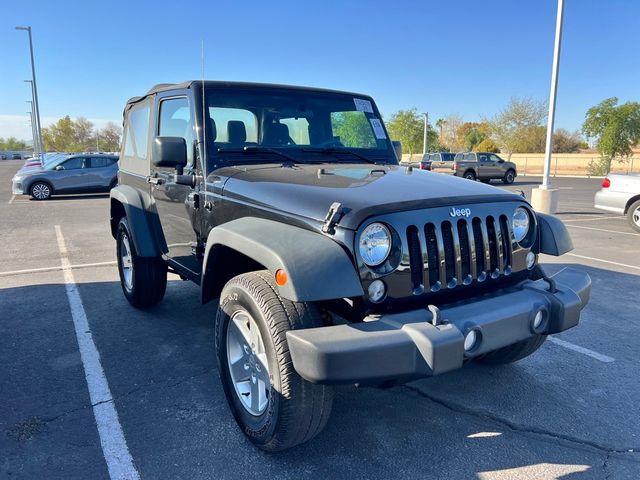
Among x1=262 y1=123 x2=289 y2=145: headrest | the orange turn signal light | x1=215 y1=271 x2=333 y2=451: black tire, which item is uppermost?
x1=262 y1=123 x2=289 y2=145: headrest

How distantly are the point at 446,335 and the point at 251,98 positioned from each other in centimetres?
245

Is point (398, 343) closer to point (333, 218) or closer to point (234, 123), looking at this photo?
point (333, 218)

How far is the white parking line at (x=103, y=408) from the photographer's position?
2594 millimetres

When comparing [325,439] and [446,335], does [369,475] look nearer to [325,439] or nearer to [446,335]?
[325,439]

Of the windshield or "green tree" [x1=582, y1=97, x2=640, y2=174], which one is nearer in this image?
the windshield

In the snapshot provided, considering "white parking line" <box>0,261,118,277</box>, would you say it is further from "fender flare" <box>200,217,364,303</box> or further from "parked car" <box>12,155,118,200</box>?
"parked car" <box>12,155,118,200</box>

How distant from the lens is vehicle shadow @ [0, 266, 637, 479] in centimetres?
261

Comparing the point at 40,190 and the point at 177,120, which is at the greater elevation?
the point at 177,120

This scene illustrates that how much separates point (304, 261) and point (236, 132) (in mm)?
1762

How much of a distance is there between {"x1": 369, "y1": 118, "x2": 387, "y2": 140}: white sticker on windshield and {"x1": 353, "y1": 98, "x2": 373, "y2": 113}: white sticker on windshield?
0.11 meters

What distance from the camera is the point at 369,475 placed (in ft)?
8.30

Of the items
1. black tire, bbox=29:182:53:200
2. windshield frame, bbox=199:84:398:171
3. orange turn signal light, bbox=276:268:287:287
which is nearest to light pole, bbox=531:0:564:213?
windshield frame, bbox=199:84:398:171

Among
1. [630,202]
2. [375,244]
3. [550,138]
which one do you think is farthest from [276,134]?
[550,138]

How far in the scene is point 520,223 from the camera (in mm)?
3000
